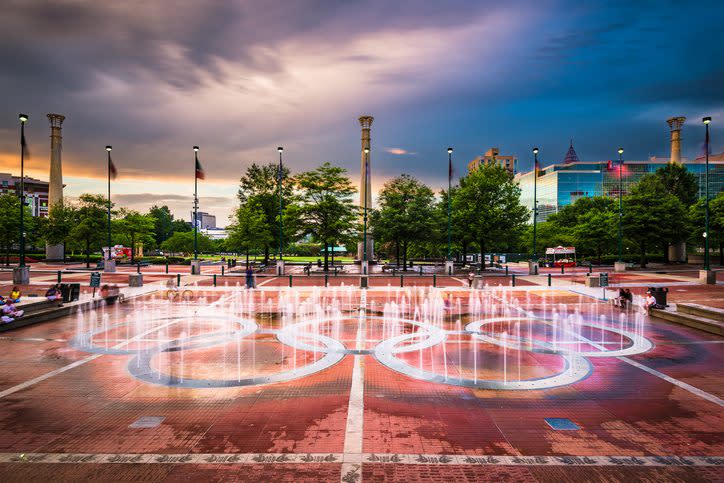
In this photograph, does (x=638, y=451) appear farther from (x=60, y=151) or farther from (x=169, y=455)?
(x=60, y=151)

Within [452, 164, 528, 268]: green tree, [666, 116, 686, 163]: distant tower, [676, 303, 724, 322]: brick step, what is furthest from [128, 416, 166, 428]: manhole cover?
[666, 116, 686, 163]: distant tower

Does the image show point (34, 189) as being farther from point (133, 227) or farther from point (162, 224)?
point (133, 227)

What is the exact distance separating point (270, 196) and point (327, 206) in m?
12.7

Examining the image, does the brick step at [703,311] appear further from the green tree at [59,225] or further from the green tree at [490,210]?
the green tree at [59,225]

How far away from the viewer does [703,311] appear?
15.2 metres

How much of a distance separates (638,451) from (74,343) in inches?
624

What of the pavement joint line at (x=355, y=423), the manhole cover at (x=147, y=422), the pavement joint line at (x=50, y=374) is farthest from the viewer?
the pavement joint line at (x=50, y=374)

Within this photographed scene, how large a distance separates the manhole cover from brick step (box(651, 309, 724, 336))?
1857 cm

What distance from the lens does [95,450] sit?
617 centimetres

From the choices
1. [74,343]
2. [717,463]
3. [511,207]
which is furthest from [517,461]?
[511,207]

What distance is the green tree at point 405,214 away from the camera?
40.5 meters

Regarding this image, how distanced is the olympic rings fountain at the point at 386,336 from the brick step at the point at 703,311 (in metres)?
1.71

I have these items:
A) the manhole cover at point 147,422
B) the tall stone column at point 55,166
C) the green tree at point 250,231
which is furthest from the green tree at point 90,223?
the manhole cover at point 147,422

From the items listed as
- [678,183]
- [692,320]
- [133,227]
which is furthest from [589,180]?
[133,227]
